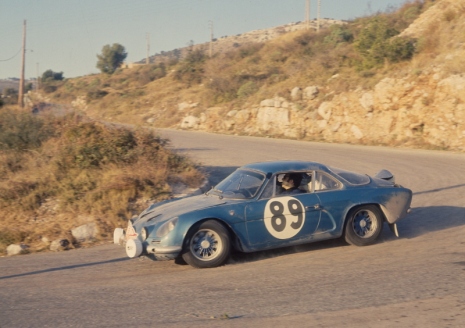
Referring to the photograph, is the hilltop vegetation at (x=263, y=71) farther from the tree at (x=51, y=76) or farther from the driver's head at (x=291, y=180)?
the tree at (x=51, y=76)

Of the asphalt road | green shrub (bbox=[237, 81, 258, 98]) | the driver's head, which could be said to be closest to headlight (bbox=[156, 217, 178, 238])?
the asphalt road

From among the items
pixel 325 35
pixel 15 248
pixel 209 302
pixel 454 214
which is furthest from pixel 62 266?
pixel 325 35

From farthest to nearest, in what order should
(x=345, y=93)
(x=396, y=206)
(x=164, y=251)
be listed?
(x=345, y=93) < (x=396, y=206) < (x=164, y=251)

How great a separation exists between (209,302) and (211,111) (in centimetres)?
3298

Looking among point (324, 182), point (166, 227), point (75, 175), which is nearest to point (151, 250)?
point (166, 227)

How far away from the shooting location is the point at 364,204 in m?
9.25

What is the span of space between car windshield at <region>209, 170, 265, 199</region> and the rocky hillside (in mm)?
16850

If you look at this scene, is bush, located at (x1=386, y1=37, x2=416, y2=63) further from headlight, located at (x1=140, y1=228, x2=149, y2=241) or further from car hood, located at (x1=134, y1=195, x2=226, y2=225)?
headlight, located at (x1=140, y1=228, x2=149, y2=241)

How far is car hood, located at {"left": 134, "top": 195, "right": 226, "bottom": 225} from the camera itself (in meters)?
8.52

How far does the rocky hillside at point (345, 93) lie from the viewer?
26.4 m

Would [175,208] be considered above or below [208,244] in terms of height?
above

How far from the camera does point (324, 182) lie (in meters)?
9.23

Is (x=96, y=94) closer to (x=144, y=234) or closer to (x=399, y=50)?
(x=399, y=50)

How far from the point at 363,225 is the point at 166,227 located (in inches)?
119
